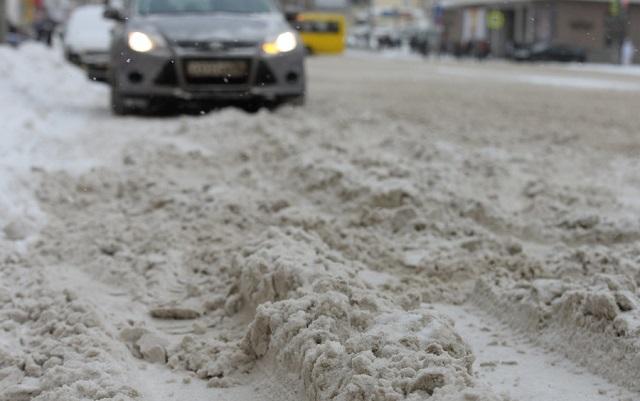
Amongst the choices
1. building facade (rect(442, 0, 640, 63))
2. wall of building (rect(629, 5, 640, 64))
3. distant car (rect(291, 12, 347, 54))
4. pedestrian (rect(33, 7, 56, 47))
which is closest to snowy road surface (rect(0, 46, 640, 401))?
pedestrian (rect(33, 7, 56, 47))

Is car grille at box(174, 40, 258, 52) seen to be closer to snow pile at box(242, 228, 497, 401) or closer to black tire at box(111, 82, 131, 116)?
black tire at box(111, 82, 131, 116)

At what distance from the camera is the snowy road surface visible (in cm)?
323

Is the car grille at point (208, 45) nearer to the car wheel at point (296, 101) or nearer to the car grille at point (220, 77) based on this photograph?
the car grille at point (220, 77)

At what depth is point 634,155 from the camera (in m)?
8.76

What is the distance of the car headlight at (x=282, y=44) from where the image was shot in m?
11.3

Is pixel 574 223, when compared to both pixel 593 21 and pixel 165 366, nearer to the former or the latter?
pixel 165 366

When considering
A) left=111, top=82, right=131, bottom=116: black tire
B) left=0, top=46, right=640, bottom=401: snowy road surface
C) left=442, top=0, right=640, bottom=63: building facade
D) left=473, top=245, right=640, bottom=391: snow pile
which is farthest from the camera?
left=442, top=0, right=640, bottom=63: building facade

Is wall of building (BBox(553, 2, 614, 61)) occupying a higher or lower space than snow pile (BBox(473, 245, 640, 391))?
lower

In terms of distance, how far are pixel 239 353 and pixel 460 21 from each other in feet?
259

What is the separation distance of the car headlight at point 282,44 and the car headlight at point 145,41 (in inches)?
44.0

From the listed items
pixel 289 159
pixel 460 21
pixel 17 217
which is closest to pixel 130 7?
pixel 289 159

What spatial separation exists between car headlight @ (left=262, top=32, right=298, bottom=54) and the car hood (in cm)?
8

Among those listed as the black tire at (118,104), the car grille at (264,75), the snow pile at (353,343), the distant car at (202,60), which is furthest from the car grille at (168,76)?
the snow pile at (353,343)

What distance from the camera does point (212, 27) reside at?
1113 centimetres
